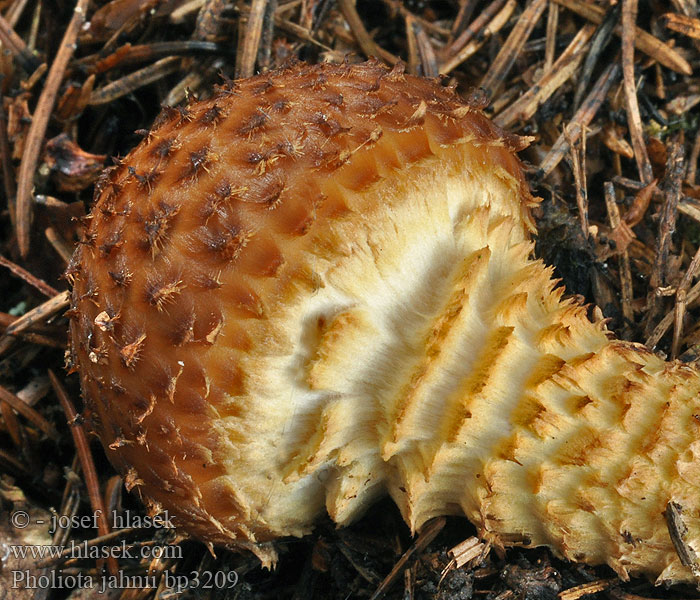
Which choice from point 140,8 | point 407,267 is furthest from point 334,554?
point 140,8

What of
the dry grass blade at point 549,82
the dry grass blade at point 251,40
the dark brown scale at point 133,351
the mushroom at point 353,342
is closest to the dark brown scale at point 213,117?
the mushroom at point 353,342

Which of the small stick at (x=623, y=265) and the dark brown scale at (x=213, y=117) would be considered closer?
the dark brown scale at (x=213, y=117)

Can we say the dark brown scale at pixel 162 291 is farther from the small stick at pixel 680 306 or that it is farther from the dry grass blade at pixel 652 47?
the dry grass blade at pixel 652 47

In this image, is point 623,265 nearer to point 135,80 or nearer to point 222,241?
point 222,241

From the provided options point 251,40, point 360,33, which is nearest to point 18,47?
point 251,40

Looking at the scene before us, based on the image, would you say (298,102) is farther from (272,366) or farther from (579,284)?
(579,284)

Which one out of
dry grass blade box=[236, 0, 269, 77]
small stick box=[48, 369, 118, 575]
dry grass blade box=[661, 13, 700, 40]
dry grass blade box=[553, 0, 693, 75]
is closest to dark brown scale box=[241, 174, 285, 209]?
small stick box=[48, 369, 118, 575]
